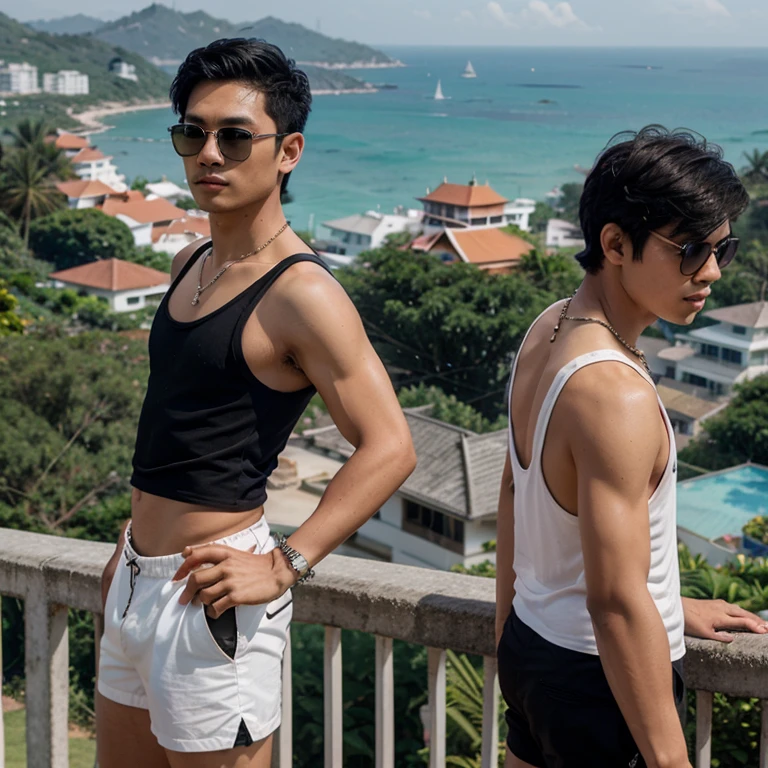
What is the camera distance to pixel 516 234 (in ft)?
155

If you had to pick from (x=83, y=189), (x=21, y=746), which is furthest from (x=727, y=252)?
(x=83, y=189)

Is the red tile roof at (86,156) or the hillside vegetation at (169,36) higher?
the hillside vegetation at (169,36)

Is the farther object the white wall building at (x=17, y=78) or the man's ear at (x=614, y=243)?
the white wall building at (x=17, y=78)

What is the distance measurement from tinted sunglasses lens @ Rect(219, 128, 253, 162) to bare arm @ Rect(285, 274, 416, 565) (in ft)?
0.72

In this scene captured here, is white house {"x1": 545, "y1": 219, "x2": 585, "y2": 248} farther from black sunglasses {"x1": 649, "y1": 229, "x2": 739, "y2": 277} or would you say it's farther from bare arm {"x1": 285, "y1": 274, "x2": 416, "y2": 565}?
black sunglasses {"x1": 649, "y1": 229, "x2": 739, "y2": 277}

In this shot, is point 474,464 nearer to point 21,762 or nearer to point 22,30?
point 21,762

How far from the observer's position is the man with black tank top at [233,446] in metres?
1.44

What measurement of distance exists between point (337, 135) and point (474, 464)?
3937 inches

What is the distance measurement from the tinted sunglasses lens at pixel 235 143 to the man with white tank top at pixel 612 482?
0.50m

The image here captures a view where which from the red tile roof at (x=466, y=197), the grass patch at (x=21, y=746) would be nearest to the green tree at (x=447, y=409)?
the grass patch at (x=21, y=746)

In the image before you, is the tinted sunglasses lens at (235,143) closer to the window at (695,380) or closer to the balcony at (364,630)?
the balcony at (364,630)

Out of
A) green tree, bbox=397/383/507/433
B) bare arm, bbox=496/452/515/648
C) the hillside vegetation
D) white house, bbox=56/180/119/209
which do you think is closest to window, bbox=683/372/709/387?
green tree, bbox=397/383/507/433

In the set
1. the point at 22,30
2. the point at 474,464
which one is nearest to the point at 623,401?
the point at 474,464

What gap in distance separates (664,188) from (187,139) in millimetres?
696
